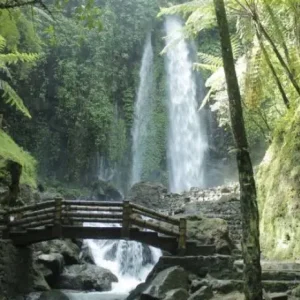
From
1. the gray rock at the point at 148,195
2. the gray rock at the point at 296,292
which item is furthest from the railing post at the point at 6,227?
the gray rock at the point at 148,195

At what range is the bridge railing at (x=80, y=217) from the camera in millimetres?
10484

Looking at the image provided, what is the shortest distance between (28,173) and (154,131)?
44.2ft

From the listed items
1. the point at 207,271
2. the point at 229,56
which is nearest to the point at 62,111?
the point at 207,271

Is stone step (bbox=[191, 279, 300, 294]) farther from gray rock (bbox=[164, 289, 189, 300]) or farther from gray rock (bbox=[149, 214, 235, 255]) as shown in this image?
gray rock (bbox=[149, 214, 235, 255])

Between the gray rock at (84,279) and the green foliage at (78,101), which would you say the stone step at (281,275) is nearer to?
the gray rock at (84,279)

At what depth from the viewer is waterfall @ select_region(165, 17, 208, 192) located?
27.8 meters

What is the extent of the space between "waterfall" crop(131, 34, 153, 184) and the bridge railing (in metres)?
15.7

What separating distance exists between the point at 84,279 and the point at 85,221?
2524 millimetres

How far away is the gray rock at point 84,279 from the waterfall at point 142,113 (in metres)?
13.3

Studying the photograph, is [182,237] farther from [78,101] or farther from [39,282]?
[78,101]

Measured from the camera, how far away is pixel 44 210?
10.7 meters

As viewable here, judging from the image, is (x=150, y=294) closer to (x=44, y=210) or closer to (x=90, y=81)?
(x=44, y=210)

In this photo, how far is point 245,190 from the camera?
218 inches

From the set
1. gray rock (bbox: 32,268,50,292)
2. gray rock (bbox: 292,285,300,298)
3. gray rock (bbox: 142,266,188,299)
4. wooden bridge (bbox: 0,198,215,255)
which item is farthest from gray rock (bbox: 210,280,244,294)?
gray rock (bbox: 32,268,50,292)
